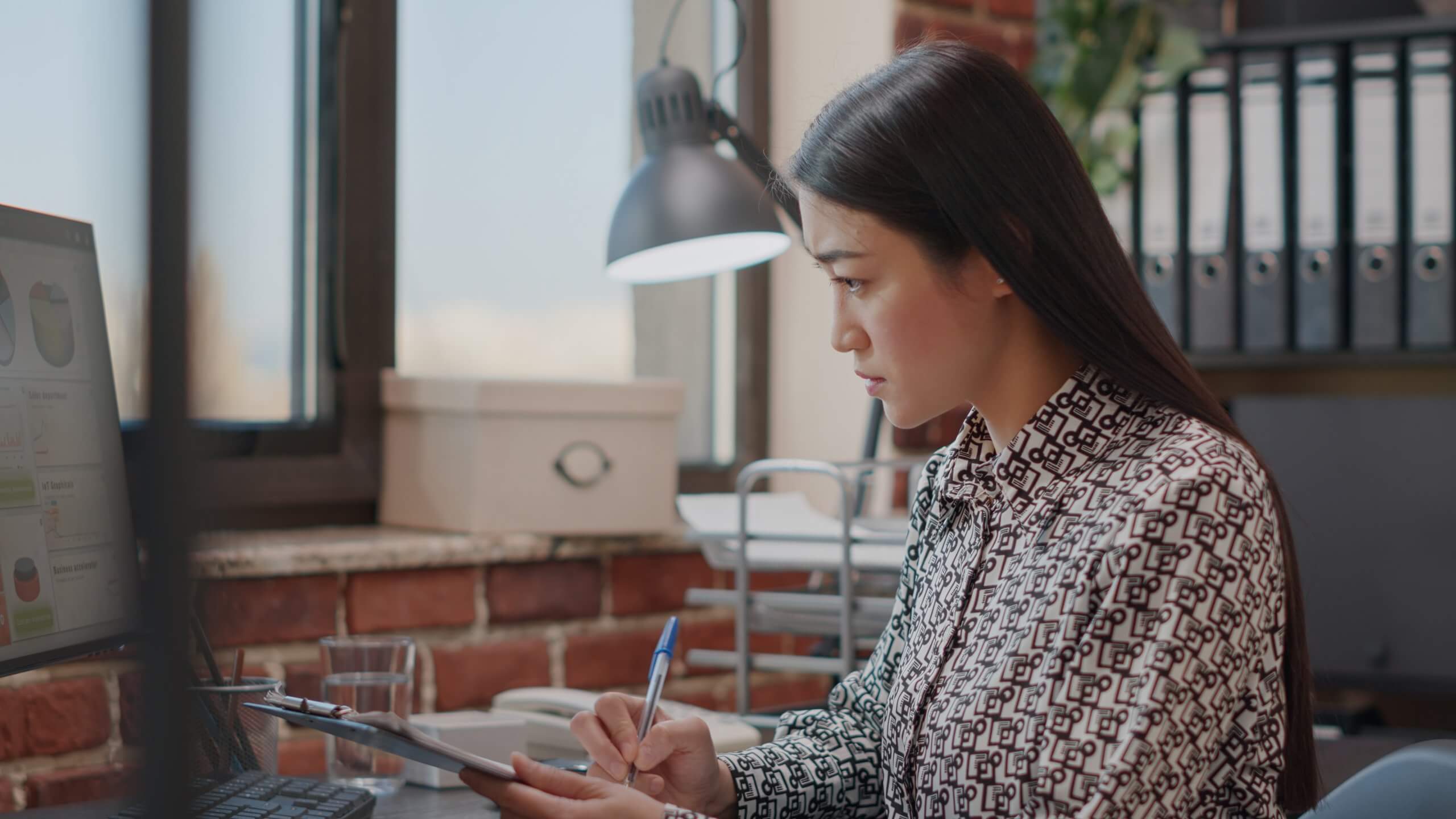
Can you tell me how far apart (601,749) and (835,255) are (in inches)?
13.6

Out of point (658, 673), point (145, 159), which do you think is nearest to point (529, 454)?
point (658, 673)

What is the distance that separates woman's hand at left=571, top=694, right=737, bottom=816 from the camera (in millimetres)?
825

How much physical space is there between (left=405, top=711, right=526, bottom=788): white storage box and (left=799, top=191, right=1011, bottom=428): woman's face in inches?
16.1

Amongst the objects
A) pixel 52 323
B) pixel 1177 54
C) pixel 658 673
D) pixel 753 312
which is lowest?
pixel 658 673

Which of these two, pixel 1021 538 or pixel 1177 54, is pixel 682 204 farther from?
pixel 1177 54

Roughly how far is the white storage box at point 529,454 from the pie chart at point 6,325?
81 cm

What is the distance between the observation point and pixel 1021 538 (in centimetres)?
81

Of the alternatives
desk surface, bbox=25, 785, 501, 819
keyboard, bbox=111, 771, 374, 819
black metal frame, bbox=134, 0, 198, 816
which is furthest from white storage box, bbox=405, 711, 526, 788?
black metal frame, bbox=134, 0, 198, 816

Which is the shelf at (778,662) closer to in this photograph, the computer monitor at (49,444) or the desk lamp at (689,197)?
the desk lamp at (689,197)

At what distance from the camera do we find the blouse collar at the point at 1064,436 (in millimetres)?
817

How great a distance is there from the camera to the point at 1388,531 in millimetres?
1690

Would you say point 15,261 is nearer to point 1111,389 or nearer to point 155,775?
point 155,775

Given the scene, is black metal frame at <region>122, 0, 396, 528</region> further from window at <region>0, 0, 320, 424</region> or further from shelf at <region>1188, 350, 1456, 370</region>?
window at <region>0, 0, 320, 424</region>

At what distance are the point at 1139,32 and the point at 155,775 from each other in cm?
178
